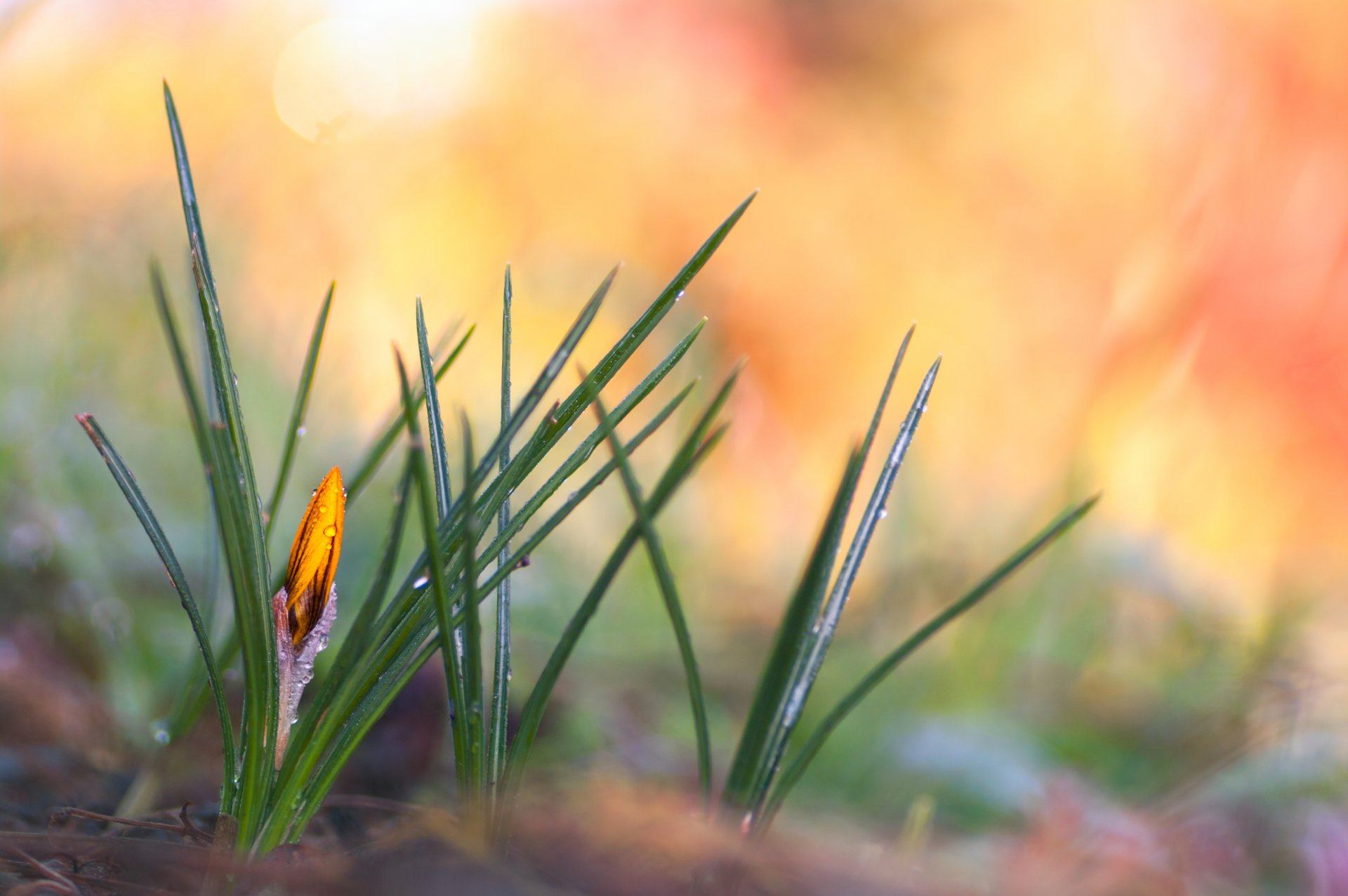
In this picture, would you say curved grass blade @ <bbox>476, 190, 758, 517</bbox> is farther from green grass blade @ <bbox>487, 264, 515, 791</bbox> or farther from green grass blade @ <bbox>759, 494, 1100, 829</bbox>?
green grass blade @ <bbox>759, 494, 1100, 829</bbox>

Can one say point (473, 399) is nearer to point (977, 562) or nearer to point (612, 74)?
point (977, 562)

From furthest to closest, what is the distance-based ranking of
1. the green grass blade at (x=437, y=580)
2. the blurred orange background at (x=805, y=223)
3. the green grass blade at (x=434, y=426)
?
the blurred orange background at (x=805, y=223) < the green grass blade at (x=434, y=426) < the green grass blade at (x=437, y=580)

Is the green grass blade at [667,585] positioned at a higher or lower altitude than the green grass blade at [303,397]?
lower

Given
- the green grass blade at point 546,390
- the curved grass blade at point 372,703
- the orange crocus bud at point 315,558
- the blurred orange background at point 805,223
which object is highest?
the blurred orange background at point 805,223

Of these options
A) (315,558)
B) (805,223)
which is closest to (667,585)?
(315,558)

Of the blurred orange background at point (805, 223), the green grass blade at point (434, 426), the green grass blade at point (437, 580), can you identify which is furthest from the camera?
the blurred orange background at point (805, 223)

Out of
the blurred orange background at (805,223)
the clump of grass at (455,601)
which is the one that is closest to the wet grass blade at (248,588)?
the clump of grass at (455,601)

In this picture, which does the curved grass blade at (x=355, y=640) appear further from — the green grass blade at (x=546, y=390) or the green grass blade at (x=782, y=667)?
the green grass blade at (x=782, y=667)

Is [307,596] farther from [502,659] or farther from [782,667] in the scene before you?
[782,667]

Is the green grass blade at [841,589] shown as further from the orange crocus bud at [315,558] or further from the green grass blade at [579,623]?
the orange crocus bud at [315,558]

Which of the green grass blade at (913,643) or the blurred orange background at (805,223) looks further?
the blurred orange background at (805,223)
